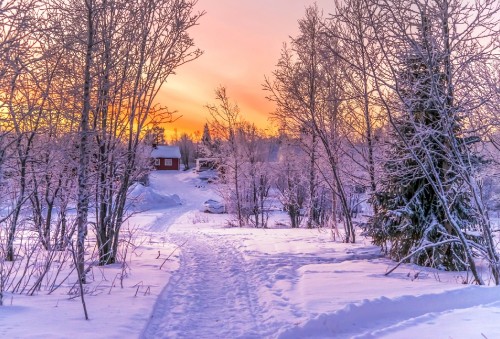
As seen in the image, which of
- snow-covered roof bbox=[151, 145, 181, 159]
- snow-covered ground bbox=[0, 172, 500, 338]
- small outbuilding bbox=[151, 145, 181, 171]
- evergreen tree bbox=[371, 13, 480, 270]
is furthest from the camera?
small outbuilding bbox=[151, 145, 181, 171]

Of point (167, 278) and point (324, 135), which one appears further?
point (324, 135)

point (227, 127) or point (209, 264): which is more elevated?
point (227, 127)

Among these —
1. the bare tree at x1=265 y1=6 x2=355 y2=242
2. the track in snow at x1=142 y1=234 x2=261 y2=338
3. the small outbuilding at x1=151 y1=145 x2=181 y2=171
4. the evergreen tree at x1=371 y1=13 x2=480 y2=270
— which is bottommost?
the track in snow at x1=142 y1=234 x2=261 y2=338

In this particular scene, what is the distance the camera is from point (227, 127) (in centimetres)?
3002

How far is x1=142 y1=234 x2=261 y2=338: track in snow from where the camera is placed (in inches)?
208

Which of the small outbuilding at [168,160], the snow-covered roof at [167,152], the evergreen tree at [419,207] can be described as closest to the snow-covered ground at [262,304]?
the evergreen tree at [419,207]

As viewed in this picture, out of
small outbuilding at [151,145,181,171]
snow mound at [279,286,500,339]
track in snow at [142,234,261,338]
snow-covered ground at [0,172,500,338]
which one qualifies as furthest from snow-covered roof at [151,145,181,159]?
snow mound at [279,286,500,339]

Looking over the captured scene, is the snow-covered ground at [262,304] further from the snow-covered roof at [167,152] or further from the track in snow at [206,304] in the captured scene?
the snow-covered roof at [167,152]

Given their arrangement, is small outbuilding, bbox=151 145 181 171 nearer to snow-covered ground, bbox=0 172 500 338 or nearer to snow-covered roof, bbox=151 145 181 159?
snow-covered roof, bbox=151 145 181 159

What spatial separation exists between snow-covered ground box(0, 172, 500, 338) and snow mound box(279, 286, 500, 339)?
0.04 ft

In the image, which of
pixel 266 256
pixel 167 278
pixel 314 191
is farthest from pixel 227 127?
pixel 167 278

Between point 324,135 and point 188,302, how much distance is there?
8.62 metres

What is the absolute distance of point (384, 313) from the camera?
5.56 m

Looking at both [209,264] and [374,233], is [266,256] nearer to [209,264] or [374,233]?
[209,264]
